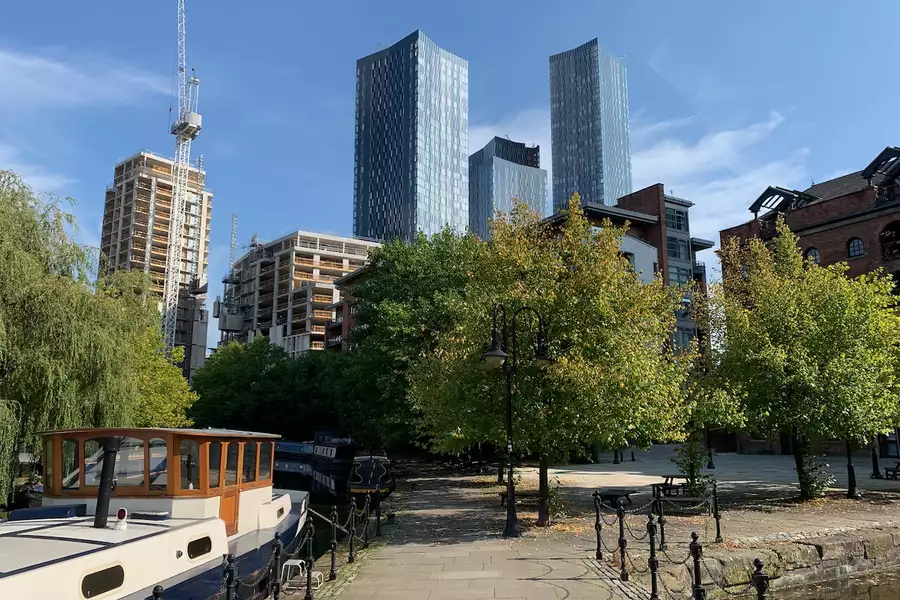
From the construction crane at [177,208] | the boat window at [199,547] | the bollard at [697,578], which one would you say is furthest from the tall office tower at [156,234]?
the bollard at [697,578]

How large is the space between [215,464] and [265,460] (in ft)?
7.98

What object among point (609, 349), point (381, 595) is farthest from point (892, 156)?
point (381, 595)

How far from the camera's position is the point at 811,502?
64.1 feet

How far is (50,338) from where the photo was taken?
16.2 meters

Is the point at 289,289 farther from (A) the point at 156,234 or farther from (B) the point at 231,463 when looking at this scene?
(B) the point at 231,463

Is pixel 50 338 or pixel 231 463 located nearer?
pixel 231 463

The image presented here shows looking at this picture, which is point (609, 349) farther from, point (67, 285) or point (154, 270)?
point (154, 270)

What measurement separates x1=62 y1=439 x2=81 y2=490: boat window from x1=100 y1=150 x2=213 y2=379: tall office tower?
118 metres

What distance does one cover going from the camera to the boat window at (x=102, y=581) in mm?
7430

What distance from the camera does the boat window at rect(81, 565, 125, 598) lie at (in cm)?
743

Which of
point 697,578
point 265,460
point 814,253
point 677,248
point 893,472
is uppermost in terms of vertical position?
point 677,248

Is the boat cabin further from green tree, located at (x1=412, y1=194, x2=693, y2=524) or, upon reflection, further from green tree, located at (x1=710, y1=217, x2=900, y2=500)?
green tree, located at (x1=710, y1=217, x2=900, y2=500)

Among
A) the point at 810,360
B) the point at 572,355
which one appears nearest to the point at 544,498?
the point at 572,355

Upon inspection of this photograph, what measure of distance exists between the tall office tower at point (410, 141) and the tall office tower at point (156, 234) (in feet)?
179
